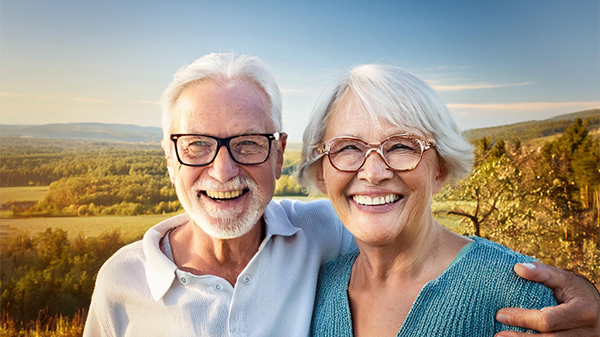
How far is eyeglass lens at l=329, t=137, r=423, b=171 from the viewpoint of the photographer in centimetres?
201

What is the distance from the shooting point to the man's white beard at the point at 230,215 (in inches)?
95.0

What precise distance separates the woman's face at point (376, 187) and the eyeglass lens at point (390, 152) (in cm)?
3

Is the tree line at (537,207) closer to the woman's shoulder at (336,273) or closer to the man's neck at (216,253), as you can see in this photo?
the woman's shoulder at (336,273)

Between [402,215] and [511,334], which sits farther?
[402,215]

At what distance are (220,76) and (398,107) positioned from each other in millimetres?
1061

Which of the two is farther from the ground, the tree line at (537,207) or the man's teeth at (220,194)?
the man's teeth at (220,194)

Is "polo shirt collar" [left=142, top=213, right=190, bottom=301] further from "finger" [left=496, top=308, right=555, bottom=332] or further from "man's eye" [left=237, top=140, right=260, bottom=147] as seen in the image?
"finger" [left=496, top=308, right=555, bottom=332]

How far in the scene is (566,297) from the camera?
6.09 feet

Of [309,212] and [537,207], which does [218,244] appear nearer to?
[309,212]

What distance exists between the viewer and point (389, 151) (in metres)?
2.02

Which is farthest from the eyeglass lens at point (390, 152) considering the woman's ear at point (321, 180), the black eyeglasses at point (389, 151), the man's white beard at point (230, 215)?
the man's white beard at point (230, 215)

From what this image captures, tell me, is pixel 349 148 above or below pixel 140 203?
above

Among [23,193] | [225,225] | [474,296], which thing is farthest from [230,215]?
[23,193]

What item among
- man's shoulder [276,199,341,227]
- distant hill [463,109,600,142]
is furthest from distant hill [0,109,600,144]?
man's shoulder [276,199,341,227]
